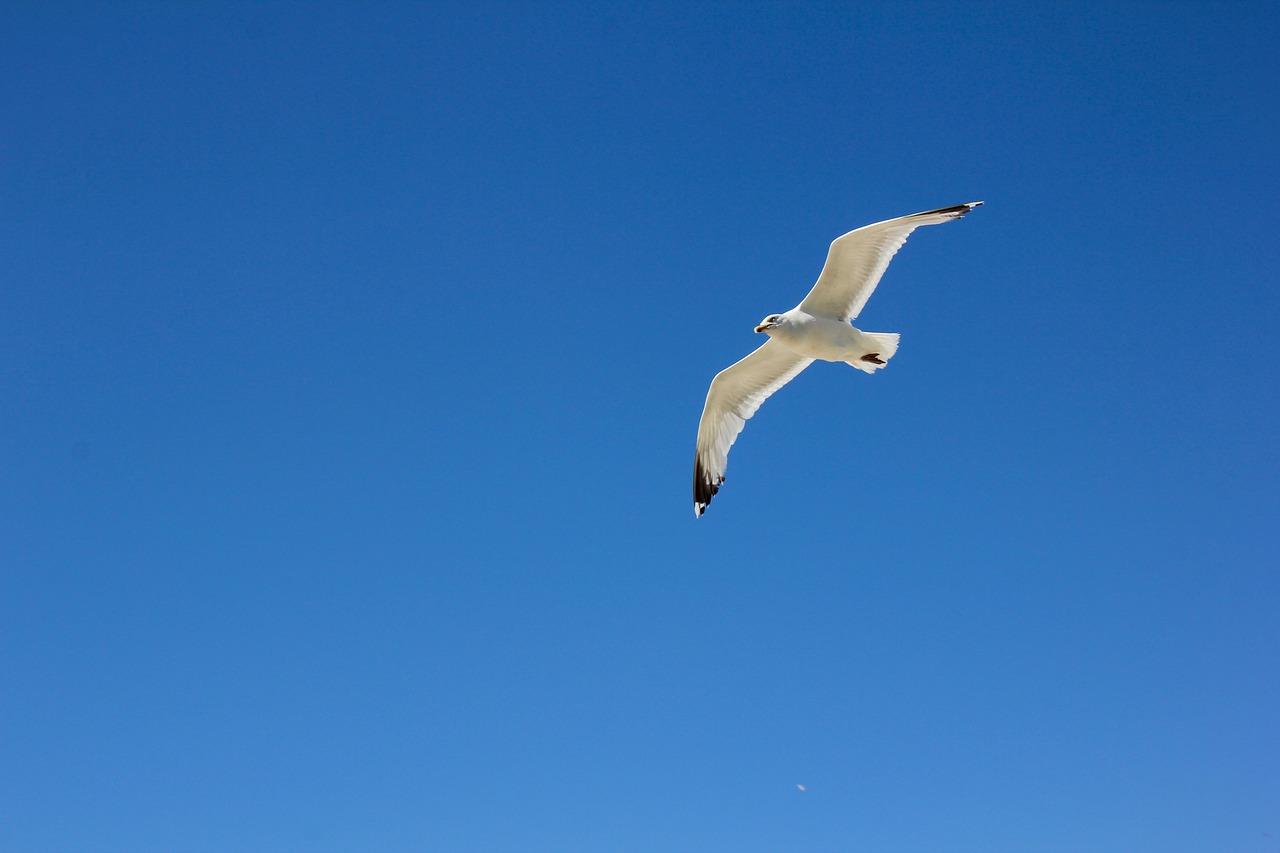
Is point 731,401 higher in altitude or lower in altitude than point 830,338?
higher

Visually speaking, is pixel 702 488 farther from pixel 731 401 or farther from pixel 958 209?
pixel 958 209

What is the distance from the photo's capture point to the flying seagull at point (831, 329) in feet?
33.0

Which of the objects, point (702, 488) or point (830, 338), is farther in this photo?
point (702, 488)

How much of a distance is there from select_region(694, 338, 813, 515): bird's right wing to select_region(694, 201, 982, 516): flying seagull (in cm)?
1

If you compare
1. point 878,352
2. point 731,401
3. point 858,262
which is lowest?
point 878,352

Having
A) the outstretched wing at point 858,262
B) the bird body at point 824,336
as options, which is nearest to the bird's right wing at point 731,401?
the bird body at point 824,336

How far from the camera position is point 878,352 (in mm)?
10648

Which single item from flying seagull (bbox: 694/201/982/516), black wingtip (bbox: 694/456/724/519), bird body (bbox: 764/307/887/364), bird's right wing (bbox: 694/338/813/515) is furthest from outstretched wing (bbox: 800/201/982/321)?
black wingtip (bbox: 694/456/724/519)

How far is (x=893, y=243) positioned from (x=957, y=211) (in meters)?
0.69

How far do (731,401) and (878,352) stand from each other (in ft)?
7.62

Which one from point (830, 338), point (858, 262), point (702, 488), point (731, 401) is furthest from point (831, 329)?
point (702, 488)

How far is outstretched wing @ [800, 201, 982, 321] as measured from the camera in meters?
9.88

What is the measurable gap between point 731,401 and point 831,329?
7.09 feet

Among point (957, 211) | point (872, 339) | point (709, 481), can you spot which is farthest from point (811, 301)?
point (709, 481)
